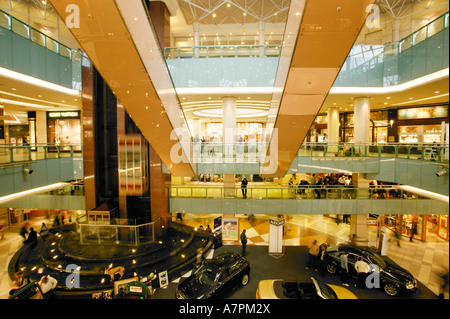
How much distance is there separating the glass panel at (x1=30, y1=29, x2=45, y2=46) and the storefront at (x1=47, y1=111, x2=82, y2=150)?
33.1ft

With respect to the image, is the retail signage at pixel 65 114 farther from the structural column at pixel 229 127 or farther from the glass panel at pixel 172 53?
the structural column at pixel 229 127

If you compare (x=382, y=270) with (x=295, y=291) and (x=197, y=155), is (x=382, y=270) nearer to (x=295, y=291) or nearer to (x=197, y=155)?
(x=295, y=291)


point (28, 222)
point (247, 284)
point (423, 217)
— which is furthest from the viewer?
point (28, 222)

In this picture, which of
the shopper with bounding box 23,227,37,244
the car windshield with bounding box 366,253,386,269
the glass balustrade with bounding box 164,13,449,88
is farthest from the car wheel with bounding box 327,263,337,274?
the shopper with bounding box 23,227,37,244

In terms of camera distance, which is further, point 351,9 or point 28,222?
point 28,222

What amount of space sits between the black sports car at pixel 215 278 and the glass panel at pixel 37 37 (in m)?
11.2

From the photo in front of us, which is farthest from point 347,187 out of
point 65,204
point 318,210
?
point 65,204

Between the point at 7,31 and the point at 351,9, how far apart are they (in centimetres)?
1089

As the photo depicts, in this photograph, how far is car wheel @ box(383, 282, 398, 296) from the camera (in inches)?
304

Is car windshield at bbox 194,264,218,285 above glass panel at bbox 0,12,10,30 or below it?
below

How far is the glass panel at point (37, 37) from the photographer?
9028 millimetres

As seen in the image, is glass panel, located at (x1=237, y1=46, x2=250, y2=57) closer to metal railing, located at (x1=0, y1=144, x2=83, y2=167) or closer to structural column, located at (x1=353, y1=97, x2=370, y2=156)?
structural column, located at (x1=353, y1=97, x2=370, y2=156)

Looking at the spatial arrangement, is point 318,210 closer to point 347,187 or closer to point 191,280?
point 347,187

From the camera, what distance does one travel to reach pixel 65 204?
1289cm
